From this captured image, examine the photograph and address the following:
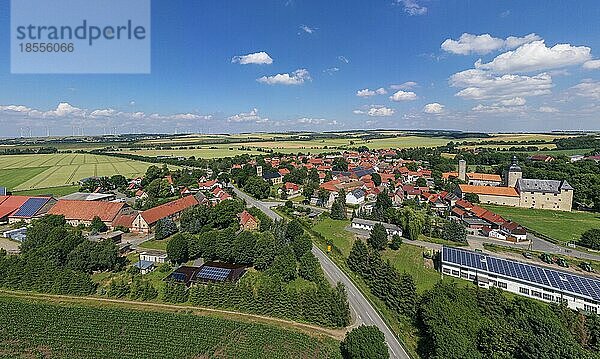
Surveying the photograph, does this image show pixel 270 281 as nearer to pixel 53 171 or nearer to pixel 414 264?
pixel 414 264

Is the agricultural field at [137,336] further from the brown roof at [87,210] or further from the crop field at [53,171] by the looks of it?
the crop field at [53,171]

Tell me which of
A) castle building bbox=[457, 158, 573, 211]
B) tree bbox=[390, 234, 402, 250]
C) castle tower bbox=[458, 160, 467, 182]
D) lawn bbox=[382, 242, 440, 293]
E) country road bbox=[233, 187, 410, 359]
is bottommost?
country road bbox=[233, 187, 410, 359]

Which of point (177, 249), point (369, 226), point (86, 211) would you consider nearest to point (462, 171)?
point (369, 226)

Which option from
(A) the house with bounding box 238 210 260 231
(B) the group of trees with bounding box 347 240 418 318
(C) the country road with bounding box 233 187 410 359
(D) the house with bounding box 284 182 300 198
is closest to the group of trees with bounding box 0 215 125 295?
(A) the house with bounding box 238 210 260 231

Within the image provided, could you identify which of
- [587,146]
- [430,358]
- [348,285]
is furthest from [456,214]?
[587,146]

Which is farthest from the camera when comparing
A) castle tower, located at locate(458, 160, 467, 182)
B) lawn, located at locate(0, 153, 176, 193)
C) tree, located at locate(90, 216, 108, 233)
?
castle tower, located at locate(458, 160, 467, 182)

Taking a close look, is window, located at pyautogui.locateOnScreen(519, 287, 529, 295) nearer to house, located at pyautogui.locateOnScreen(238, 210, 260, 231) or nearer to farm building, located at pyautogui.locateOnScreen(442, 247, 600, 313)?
farm building, located at pyautogui.locateOnScreen(442, 247, 600, 313)
